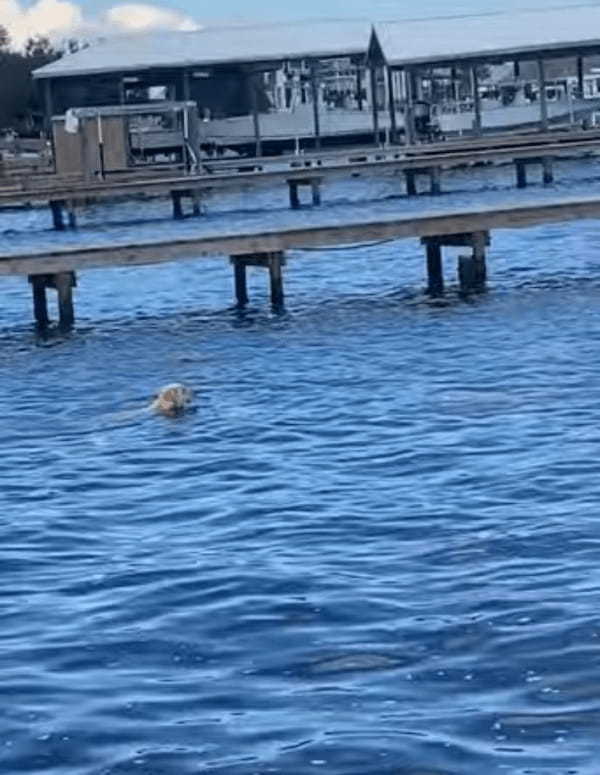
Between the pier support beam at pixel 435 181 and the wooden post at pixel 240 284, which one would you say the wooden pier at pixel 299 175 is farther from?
the wooden post at pixel 240 284

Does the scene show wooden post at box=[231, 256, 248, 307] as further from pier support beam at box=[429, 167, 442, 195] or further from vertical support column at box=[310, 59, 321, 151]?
vertical support column at box=[310, 59, 321, 151]

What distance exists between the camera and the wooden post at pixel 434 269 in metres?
28.4

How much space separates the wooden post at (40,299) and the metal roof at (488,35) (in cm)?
3370

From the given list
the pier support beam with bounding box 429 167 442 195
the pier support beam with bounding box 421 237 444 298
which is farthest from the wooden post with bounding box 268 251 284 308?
the pier support beam with bounding box 429 167 442 195

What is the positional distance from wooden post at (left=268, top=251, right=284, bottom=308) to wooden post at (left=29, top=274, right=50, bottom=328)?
300 centimetres

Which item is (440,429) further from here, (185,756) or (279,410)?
(185,756)

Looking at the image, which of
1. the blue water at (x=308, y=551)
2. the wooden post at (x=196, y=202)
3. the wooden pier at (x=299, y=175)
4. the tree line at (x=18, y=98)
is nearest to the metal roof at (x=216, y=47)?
the wooden pier at (x=299, y=175)

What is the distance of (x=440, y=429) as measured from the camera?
1747cm

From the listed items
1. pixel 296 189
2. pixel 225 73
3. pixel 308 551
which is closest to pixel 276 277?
pixel 308 551

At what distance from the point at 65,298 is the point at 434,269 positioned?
5180 mm

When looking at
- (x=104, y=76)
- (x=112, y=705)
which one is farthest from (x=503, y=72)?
(x=112, y=705)

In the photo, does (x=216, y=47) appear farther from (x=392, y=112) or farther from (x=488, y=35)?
(x=488, y=35)

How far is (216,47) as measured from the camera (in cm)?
6619

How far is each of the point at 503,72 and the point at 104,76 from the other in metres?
45.5
